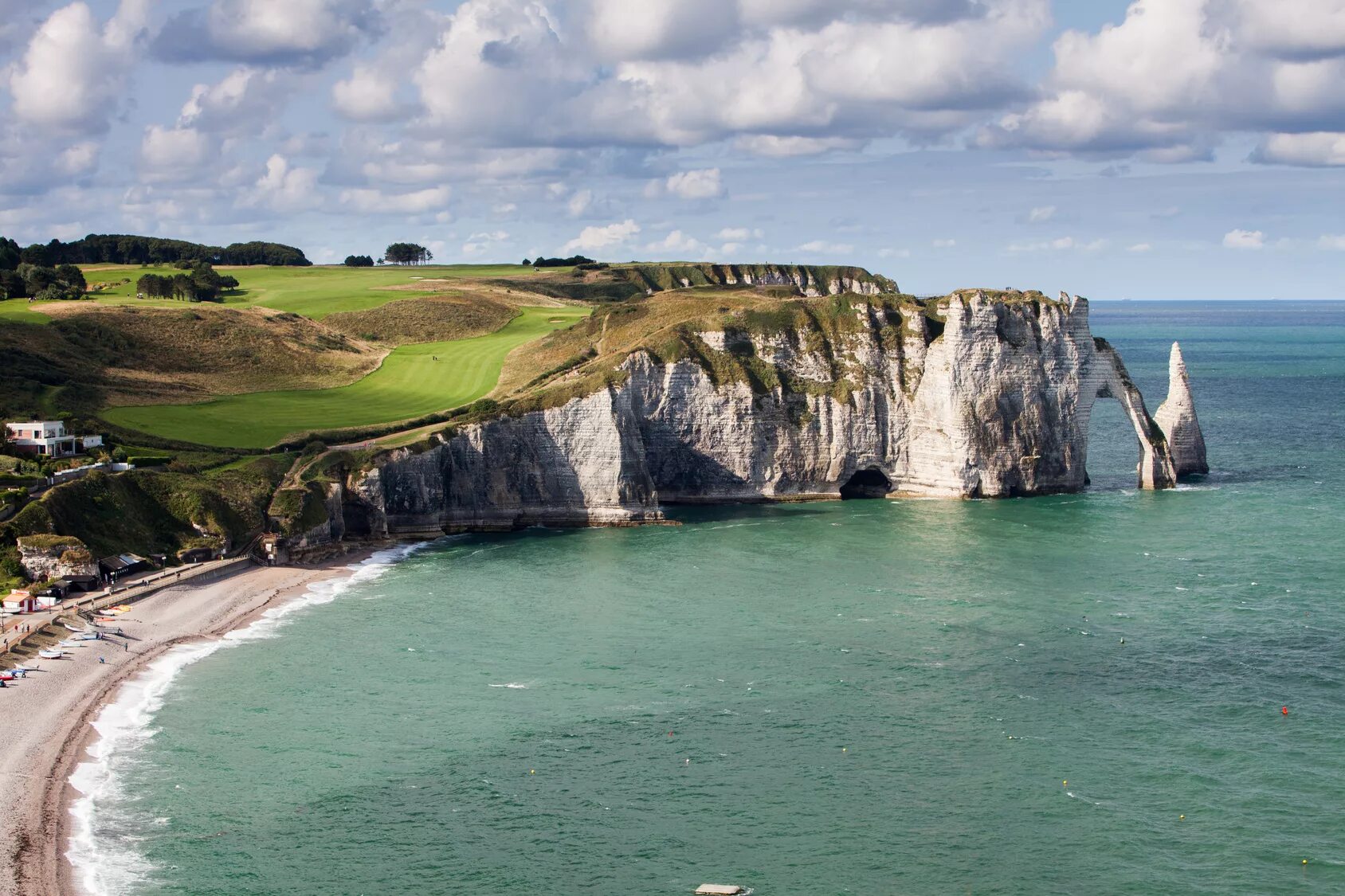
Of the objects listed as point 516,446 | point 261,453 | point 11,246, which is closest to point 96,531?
point 261,453

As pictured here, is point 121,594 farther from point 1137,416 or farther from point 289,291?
point 289,291

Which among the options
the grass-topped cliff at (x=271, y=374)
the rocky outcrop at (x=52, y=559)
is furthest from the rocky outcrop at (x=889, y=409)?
the rocky outcrop at (x=52, y=559)

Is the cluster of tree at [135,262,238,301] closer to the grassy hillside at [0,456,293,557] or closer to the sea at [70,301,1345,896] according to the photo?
the grassy hillside at [0,456,293,557]

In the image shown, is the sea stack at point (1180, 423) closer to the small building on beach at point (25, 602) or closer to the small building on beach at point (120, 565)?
the small building on beach at point (120, 565)

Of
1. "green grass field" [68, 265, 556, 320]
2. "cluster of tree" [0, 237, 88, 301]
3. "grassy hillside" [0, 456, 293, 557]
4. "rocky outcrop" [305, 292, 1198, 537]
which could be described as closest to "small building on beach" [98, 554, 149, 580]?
"grassy hillside" [0, 456, 293, 557]

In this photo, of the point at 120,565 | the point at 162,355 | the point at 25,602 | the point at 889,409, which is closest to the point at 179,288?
the point at 162,355

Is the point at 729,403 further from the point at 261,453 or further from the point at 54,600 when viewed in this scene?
the point at 54,600
